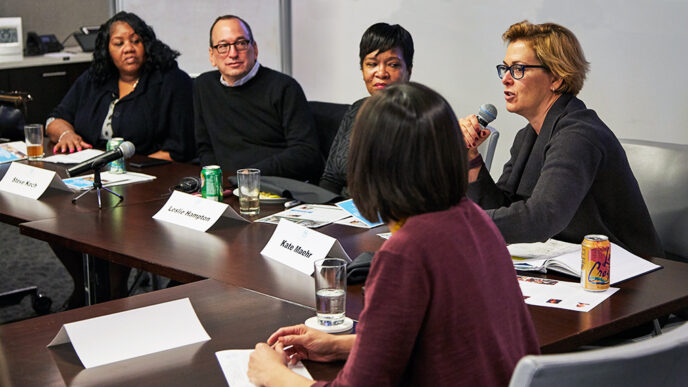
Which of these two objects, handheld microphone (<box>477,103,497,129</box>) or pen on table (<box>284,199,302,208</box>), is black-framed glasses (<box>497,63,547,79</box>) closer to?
handheld microphone (<box>477,103,497,129</box>)

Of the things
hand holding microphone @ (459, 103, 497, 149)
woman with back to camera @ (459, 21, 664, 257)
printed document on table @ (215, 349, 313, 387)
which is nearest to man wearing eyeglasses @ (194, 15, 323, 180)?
woman with back to camera @ (459, 21, 664, 257)

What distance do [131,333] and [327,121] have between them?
219 cm

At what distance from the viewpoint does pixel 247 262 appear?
2143mm

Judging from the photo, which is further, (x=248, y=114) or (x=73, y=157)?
(x=248, y=114)

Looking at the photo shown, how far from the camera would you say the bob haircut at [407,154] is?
1213 mm

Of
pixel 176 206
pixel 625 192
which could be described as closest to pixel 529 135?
pixel 625 192

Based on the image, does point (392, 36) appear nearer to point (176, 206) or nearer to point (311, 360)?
point (176, 206)

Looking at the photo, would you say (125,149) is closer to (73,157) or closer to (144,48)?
(73,157)

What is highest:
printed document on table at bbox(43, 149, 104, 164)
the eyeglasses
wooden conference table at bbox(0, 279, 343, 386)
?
the eyeglasses

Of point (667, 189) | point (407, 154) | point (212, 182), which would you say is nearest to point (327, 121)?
point (212, 182)

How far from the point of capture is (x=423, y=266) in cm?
119

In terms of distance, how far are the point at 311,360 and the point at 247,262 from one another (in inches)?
25.4

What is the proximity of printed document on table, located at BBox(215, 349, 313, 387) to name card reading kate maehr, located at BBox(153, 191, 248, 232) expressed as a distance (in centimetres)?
95

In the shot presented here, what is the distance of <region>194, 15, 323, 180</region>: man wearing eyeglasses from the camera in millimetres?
3553
